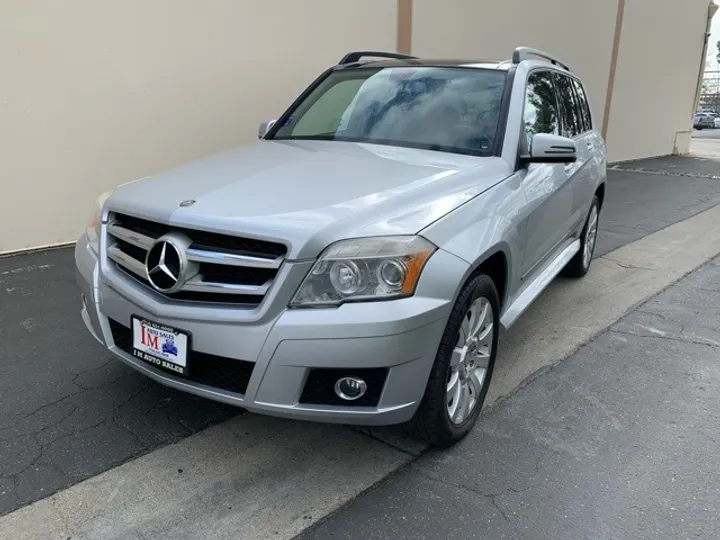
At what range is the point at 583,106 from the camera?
220 inches

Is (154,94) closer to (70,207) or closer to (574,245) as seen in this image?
(70,207)

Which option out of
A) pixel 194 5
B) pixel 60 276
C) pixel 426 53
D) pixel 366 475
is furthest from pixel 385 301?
pixel 426 53

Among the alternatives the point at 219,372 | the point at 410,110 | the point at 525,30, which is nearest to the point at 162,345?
the point at 219,372

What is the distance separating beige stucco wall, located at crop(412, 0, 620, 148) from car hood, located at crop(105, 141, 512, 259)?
6340 mm

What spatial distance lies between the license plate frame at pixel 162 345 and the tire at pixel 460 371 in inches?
39.3

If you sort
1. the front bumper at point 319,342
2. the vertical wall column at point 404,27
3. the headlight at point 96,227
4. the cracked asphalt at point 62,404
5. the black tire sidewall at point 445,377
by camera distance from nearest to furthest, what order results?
the front bumper at point 319,342, the black tire sidewall at point 445,377, the cracked asphalt at point 62,404, the headlight at point 96,227, the vertical wall column at point 404,27

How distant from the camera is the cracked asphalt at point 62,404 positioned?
8.70 feet

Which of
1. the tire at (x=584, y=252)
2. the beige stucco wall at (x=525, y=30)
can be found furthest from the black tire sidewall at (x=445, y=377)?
the beige stucco wall at (x=525, y=30)

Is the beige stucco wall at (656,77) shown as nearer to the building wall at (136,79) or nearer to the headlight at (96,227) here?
the building wall at (136,79)

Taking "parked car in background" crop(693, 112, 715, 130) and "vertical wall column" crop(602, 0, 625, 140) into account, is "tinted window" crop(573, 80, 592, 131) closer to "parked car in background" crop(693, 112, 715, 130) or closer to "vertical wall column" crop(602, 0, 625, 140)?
"vertical wall column" crop(602, 0, 625, 140)

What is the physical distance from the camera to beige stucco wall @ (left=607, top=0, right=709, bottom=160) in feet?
51.5

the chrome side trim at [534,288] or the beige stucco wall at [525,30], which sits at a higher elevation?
the beige stucco wall at [525,30]

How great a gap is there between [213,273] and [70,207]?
420 cm

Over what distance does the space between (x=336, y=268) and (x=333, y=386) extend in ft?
1.51
